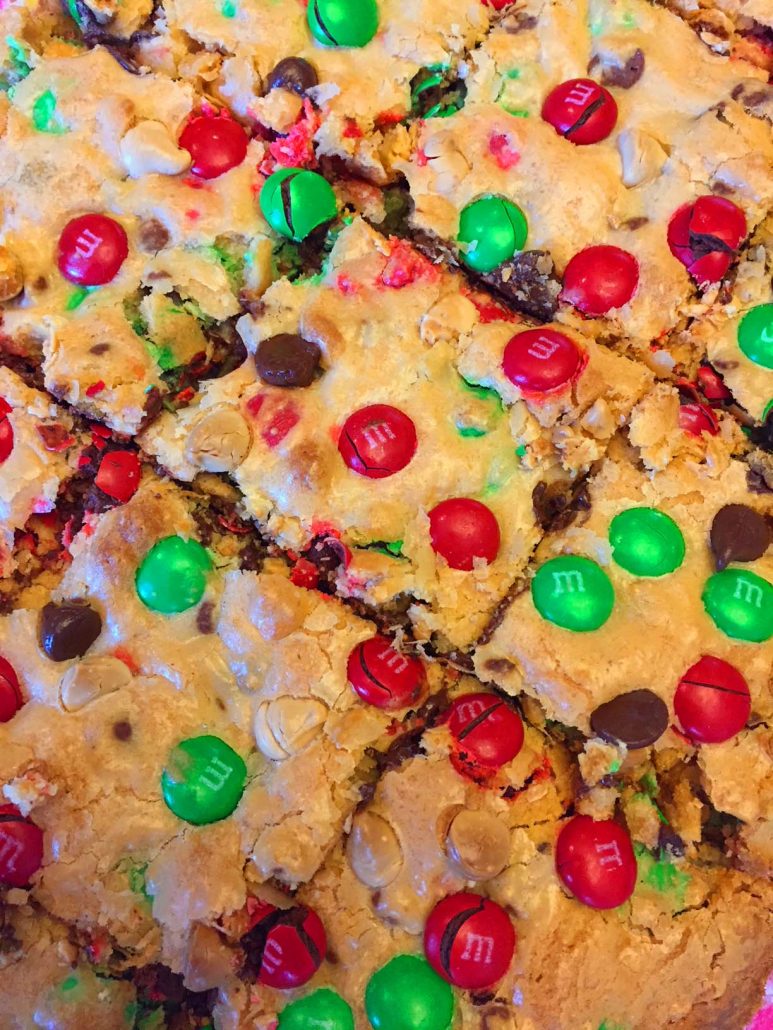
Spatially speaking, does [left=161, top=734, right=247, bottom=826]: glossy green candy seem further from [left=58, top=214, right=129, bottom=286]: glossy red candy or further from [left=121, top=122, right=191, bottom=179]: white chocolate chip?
[left=121, top=122, right=191, bottom=179]: white chocolate chip

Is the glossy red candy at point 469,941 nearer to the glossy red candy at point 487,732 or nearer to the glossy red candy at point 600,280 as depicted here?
the glossy red candy at point 487,732

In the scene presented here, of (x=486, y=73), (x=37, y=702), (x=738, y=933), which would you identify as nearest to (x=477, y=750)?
(x=738, y=933)

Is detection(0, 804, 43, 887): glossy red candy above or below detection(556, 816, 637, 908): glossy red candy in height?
below

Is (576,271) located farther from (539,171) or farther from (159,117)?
(159,117)

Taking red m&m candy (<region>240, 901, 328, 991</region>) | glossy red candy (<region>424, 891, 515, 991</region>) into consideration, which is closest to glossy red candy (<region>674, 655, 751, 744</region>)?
glossy red candy (<region>424, 891, 515, 991</region>)

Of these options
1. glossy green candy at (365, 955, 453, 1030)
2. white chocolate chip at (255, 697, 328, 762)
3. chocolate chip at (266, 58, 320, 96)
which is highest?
chocolate chip at (266, 58, 320, 96)

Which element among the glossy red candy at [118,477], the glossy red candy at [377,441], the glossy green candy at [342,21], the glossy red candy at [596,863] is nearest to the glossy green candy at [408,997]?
the glossy red candy at [596,863]
